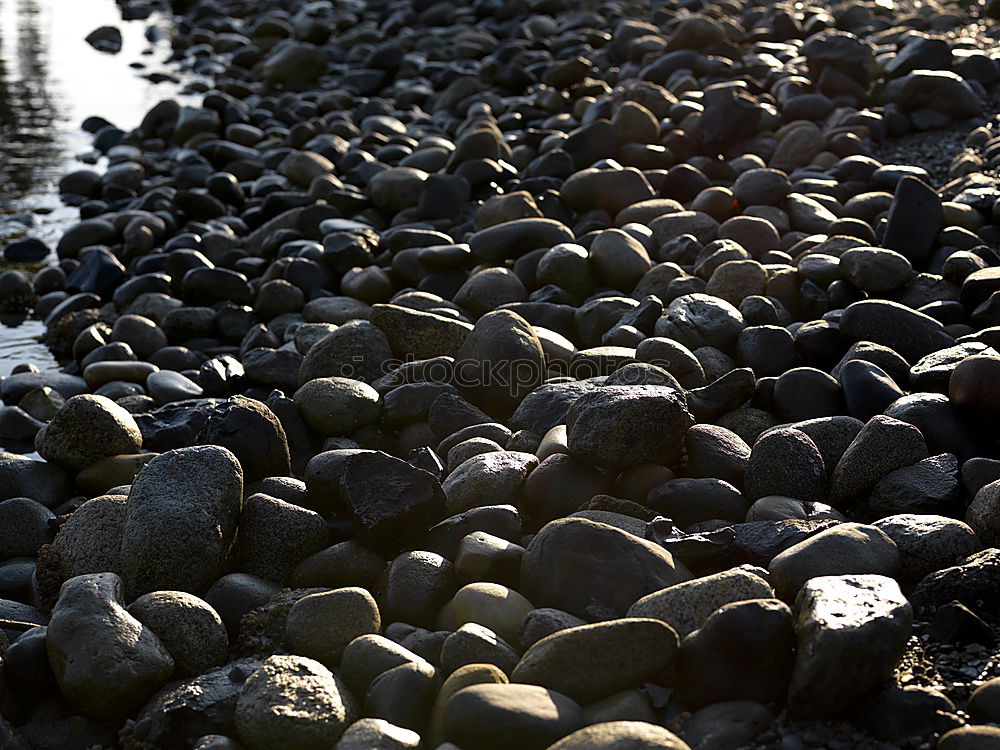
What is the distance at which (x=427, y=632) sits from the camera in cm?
281

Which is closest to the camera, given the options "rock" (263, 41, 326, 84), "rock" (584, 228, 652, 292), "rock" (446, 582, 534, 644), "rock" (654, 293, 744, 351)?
"rock" (446, 582, 534, 644)

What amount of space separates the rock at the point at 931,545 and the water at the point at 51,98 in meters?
4.79

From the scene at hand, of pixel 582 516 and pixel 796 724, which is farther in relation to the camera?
pixel 582 516

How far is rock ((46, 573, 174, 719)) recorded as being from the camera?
2635mm

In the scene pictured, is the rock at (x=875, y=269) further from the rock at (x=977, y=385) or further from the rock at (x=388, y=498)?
the rock at (x=388, y=498)

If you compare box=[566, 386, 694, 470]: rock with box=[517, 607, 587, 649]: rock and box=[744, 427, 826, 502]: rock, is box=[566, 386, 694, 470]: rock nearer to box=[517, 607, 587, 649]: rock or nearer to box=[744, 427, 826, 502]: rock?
box=[744, 427, 826, 502]: rock

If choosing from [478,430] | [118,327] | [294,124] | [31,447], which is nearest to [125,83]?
[294,124]

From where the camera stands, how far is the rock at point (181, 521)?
3.09 meters

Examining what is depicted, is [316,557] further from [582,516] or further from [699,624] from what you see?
[699,624]

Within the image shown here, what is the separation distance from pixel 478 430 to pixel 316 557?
95 centimetres

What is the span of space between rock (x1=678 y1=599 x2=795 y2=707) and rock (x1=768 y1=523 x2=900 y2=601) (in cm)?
30

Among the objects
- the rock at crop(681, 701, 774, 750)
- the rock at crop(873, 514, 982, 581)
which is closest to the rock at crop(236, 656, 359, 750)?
the rock at crop(681, 701, 774, 750)

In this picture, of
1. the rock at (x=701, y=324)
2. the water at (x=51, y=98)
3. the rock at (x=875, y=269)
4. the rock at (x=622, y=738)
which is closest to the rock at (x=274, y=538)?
the rock at (x=622, y=738)

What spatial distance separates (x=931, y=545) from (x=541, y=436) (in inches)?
57.5
